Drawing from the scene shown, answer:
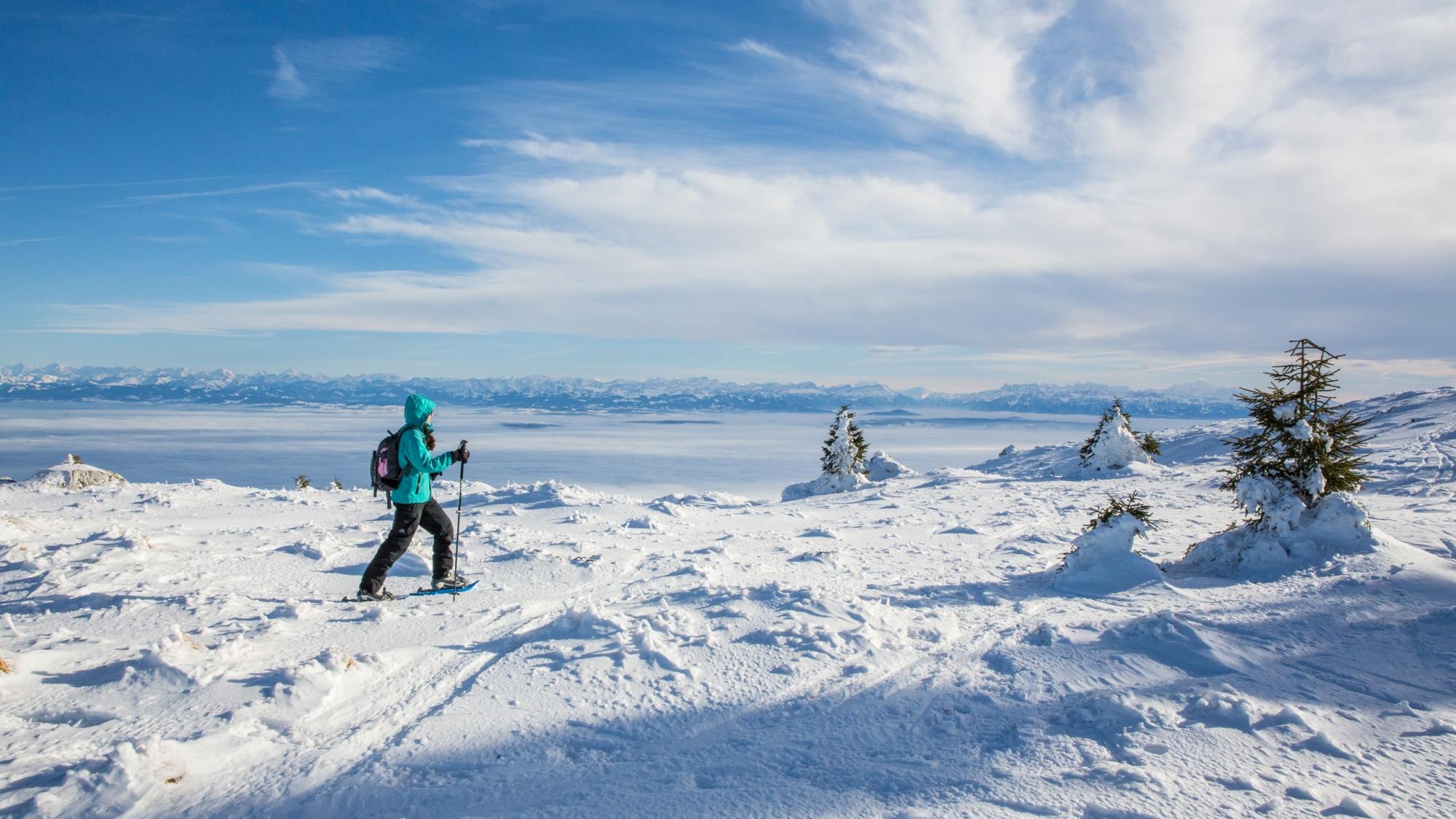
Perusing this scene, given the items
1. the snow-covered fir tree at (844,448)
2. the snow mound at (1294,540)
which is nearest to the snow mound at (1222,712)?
the snow mound at (1294,540)

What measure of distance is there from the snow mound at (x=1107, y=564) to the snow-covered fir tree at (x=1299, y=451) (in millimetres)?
1476

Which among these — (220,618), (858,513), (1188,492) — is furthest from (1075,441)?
(220,618)

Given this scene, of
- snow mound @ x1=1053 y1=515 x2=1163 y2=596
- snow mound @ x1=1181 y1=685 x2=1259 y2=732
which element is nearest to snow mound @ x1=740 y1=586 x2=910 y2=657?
snow mound @ x1=1181 y1=685 x2=1259 y2=732

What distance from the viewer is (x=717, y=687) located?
Result: 4.60 m

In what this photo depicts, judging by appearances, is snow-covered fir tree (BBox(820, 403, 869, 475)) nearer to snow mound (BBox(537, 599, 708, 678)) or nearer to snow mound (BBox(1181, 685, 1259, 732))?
snow mound (BBox(537, 599, 708, 678))

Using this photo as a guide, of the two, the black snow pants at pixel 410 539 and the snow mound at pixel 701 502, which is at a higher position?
the black snow pants at pixel 410 539

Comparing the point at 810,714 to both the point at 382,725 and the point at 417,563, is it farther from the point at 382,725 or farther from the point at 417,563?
the point at 417,563

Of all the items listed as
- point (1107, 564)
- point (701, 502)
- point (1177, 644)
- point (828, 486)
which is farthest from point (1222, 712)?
point (828, 486)

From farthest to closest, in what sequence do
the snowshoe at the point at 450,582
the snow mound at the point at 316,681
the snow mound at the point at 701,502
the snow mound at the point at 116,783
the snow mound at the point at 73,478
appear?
the snow mound at the point at 73,478
the snow mound at the point at 701,502
the snowshoe at the point at 450,582
the snow mound at the point at 316,681
the snow mound at the point at 116,783

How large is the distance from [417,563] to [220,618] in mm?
2152

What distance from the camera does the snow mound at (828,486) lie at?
27.3 m

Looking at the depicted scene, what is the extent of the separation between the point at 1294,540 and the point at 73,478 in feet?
89.1

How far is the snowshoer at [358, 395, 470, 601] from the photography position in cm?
659

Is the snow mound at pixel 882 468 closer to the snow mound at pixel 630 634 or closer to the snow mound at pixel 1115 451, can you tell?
the snow mound at pixel 1115 451
